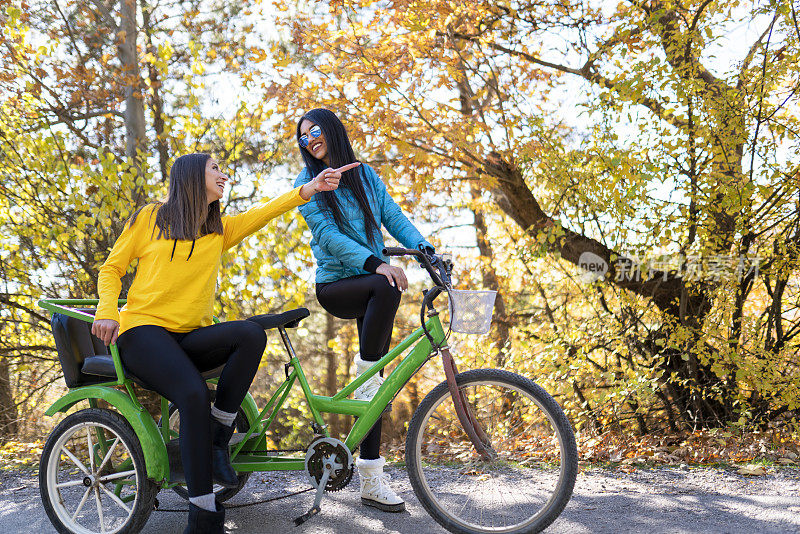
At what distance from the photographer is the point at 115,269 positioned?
2715 mm

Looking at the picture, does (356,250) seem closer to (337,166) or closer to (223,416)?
(337,166)

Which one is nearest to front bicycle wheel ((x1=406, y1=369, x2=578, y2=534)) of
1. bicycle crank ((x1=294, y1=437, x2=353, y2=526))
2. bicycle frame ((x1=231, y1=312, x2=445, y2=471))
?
bicycle frame ((x1=231, y1=312, x2=445, y2=471))

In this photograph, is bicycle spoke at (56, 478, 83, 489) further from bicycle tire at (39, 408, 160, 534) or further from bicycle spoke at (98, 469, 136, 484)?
bicycle spoke at (98, 469, 136, 484)

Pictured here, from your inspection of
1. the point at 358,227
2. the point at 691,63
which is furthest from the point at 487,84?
the point at 358,227

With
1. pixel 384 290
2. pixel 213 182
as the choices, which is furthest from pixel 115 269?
pixel 384 290

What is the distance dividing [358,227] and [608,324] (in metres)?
3.44

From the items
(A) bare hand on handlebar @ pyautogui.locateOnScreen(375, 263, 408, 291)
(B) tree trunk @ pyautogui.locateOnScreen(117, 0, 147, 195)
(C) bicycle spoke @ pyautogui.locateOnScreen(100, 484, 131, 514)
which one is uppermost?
(B) tree trunk @ pyautogui.locateOnScreen(117, 0, 147, 195)

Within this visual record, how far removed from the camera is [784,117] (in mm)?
5055

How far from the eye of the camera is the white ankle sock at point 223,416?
269 centimetres

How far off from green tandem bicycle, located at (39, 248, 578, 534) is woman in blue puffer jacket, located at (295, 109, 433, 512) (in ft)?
0.67

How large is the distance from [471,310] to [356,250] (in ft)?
2.03

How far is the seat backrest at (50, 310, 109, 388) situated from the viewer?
9.38 ft

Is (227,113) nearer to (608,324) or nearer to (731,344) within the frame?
(608,324)

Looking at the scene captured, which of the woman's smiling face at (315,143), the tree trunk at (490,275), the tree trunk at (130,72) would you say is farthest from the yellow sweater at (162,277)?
the tree trunk at (490,275)
